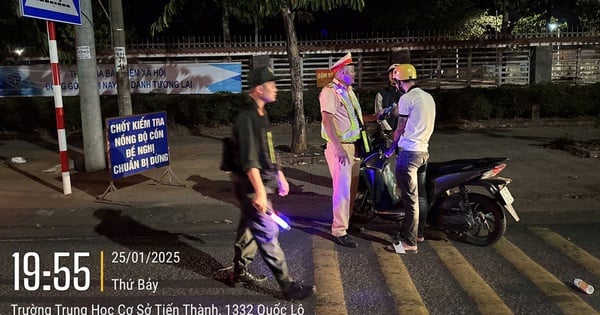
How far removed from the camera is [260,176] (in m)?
3.93

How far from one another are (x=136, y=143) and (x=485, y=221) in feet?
14.3

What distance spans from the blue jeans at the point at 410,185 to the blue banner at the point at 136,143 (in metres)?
3.60

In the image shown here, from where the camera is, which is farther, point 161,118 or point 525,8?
point 525,8

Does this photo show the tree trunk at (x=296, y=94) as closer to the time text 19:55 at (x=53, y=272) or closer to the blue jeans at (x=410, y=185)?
the blue jeans at (x=410, y=185)

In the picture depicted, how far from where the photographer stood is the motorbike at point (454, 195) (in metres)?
5.06

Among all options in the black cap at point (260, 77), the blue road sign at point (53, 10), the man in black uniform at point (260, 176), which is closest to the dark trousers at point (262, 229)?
the man in black uniform at point (260, 176)

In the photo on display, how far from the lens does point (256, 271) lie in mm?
4668

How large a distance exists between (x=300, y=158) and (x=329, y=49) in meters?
5.45

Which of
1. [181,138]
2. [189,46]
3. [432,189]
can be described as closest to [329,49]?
[189,46]

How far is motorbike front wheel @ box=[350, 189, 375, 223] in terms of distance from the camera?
580 centimetres

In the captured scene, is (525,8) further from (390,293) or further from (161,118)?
(390,293)

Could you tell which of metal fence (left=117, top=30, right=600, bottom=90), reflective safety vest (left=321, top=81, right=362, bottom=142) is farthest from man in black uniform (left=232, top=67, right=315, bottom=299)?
metal fence (left=117, top=30, right=600, bottom=90)
